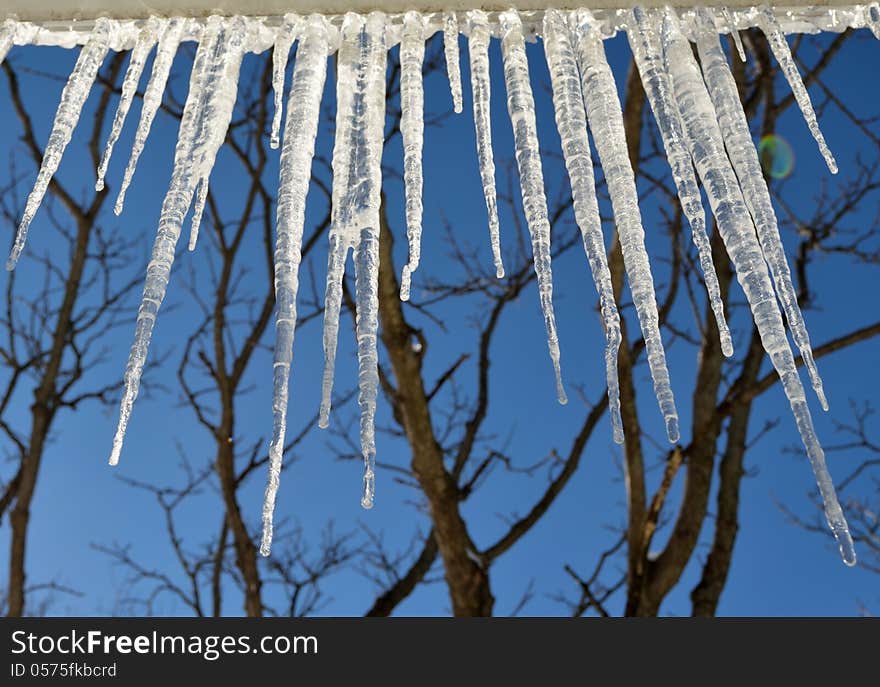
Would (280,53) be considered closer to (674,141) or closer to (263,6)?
(263,6)

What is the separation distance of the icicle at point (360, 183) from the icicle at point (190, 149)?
0.60ft

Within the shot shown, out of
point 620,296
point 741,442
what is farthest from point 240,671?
point 741,442

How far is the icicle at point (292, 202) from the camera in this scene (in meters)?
1.26

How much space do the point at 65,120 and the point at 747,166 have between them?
1.13 m

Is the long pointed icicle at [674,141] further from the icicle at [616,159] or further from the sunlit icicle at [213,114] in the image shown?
the sunlit icicle at [213,114]

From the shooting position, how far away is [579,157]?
4.54ft

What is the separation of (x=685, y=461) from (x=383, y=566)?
2110mm

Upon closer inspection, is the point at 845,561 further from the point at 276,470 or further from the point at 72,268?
the point at 72,268

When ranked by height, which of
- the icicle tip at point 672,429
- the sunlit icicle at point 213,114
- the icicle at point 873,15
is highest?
the sunlit icicle at point 213,114

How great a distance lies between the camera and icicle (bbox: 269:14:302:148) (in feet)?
4.34

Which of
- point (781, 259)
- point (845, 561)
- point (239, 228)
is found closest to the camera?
point (845, 561)

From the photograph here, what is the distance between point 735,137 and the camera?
Answer: 4.47 ft

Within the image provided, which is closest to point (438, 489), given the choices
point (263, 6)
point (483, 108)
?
point (483, 108)

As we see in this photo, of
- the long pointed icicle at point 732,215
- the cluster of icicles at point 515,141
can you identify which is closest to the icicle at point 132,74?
the cluster of icicles at point 515,141
